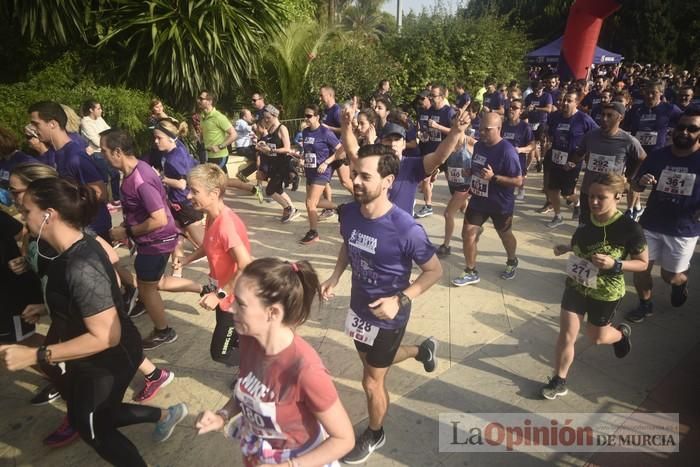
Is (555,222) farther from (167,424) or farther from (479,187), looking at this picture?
(167,424)

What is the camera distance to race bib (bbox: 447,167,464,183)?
18.5 feet

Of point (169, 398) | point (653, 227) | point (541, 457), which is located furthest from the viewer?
point (653, 227)

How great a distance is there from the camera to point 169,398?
141 inches

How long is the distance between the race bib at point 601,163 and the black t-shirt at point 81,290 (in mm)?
5571

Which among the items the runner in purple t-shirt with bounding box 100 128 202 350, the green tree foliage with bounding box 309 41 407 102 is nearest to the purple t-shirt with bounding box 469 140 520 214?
the runner in purple t-shirt with bounding box 100 128 202 350

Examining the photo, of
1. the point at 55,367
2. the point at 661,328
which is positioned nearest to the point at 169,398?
the point at 55,367

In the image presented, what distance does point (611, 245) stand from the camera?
3154 mm

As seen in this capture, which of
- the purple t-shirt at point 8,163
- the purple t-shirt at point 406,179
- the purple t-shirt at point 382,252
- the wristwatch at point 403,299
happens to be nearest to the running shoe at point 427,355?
the purple t-shirt at point 382,252

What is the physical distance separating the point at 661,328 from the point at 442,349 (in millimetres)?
2207

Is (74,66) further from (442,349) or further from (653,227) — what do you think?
(653,227)

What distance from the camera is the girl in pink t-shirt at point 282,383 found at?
1.68 meters

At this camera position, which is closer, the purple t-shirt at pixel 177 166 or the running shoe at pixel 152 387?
the running shoe at pixel 152 387

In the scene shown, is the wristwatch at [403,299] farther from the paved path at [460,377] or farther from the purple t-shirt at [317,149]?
the purple t-shirt at [317,149]

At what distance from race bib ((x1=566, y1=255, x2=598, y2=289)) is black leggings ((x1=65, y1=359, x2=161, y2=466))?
3021mm
